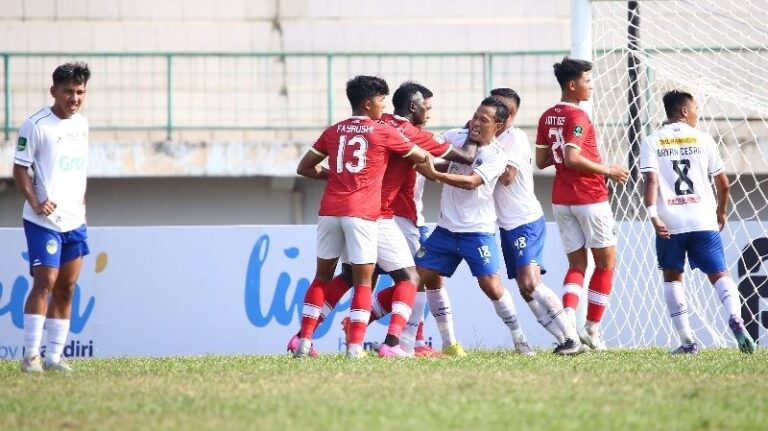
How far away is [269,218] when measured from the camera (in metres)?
19.1

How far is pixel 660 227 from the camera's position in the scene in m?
10.2

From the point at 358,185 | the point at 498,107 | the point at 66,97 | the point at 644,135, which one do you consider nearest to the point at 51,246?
the point at 66,97

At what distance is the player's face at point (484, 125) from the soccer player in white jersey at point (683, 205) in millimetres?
1228

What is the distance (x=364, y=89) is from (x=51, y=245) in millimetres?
→ 2357

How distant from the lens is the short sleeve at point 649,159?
10.4 metres

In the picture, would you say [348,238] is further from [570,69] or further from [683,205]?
[683,205]

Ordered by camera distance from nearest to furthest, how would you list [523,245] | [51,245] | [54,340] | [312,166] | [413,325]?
[51,245], [54,340], [312,166], [523,245], [413,325]

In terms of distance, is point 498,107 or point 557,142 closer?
point 498,107

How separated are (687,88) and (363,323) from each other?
6.09m

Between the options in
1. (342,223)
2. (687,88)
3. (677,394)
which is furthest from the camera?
(687,88)

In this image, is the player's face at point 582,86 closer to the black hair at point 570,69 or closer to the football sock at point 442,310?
the black hair at point 570,69

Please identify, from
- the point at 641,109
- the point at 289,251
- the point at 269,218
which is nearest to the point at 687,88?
the point at 641,109

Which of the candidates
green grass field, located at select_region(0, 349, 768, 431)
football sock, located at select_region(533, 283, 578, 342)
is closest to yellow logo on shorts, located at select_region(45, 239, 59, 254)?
green grass field, located at select_region(0, 349, 768, 431)

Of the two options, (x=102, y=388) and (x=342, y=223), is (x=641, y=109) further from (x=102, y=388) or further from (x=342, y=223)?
(x=102, y=388)
